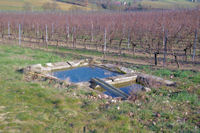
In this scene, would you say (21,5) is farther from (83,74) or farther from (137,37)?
(83,74)

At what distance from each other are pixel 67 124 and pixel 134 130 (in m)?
1.31

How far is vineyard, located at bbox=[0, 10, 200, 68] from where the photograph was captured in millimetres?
12922

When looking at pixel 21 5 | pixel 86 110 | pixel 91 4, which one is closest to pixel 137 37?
pixel 86 110

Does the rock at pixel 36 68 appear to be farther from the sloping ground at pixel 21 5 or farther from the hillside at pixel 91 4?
the sloping ground at pixel 21 5

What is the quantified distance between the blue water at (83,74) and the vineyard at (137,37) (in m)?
2.92

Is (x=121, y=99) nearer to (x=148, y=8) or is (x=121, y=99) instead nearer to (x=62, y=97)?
(x=62, y=97)

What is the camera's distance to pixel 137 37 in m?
19.1

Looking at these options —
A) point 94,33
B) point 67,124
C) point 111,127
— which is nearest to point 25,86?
point 67,124

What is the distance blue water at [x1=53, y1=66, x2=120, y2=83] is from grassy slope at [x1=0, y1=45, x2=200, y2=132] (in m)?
1.64

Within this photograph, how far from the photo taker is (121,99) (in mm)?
5988

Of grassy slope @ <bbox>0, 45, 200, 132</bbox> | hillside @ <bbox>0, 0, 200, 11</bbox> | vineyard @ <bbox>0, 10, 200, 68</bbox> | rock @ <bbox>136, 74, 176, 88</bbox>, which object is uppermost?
hillside @ <bbox>0, 0, 200, 11</bbox>

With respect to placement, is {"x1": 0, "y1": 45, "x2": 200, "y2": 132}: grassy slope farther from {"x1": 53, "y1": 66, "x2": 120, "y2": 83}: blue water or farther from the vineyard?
the vineyard

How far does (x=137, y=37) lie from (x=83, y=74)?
446 inches

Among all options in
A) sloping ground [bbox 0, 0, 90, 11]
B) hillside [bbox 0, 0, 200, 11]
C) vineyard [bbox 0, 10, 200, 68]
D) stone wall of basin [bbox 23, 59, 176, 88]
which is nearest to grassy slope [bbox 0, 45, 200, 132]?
stone wall of basin [bbox 23, 59, 176, 88]
